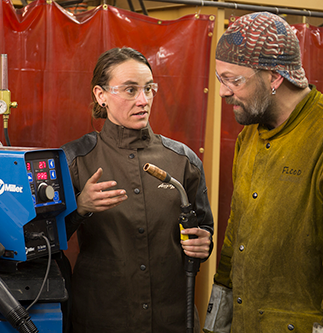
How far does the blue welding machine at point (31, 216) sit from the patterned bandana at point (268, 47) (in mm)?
583

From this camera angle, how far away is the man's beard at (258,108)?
3.54ft

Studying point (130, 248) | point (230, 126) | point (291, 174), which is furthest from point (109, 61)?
point (230, 126)

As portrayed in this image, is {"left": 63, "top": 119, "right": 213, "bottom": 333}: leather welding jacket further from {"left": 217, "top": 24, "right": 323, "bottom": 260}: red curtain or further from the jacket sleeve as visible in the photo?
{"left": 217, "top": 24, "right": 323, "bottom": 260}: red curtain

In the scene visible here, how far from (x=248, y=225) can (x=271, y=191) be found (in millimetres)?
125

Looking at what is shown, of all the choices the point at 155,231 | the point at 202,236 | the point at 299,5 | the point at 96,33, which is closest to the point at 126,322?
the point at 155,231

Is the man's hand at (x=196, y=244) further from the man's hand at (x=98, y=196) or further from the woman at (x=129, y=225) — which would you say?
the man's hand at (x=98, y=196)

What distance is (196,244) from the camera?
1249 millimetres

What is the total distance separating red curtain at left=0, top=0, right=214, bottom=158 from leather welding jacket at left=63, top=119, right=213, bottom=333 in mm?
489

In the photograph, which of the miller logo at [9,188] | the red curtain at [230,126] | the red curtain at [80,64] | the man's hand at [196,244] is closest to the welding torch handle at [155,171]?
the man's hand at [196,244]

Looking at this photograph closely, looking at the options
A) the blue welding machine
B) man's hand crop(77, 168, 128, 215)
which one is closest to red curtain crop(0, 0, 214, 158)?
man's hand crop(77, 168, 128, 215)

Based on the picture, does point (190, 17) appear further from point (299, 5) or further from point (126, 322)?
point (126, 322)

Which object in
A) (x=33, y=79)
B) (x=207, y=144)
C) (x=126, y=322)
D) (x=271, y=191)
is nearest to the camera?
(x=271, y=191)

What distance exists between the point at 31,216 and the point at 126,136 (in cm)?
59

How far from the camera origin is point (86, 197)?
121 centimetres
